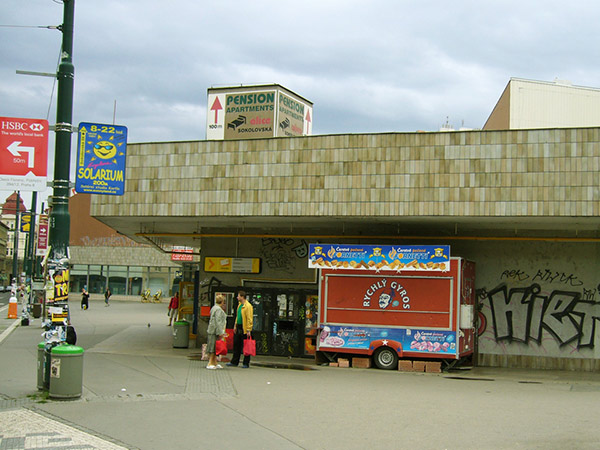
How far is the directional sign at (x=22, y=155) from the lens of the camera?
9930 mm

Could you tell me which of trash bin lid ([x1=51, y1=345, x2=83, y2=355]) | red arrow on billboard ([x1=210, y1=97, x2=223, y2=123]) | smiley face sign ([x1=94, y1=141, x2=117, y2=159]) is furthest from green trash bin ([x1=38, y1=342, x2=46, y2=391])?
red arrow on billboard ([x1=210, y1=97, x2=223, y2=123])

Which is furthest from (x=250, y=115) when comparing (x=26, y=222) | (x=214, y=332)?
(x=26, y=222)

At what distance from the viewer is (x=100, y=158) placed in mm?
11211

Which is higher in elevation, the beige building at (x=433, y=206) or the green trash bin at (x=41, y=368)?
the beige building at (x=433, y=206)

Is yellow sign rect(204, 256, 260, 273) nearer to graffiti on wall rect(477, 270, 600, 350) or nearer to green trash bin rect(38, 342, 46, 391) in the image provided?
graffiti on wall rect(477, 270, 600, 350)

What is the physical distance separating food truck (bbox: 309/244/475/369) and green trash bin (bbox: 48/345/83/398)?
703cm

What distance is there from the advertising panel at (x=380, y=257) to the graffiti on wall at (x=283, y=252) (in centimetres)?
199

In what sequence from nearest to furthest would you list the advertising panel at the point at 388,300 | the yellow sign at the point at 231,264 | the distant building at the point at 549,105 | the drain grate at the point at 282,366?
the advertising panel at the point at 388,300
the drain grate at the point at 282,366
the yellow sign at the point at 231,264
the distant building at the point at 549,105

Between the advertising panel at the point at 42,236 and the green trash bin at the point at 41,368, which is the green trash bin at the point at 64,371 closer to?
the green trash bin at the point at 41,368

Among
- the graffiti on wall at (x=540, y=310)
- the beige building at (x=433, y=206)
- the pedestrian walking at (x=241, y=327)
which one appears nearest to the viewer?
the beige building at (x=433, y=206)

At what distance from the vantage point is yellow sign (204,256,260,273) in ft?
59.1

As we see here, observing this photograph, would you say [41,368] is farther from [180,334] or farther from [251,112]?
[251,112]

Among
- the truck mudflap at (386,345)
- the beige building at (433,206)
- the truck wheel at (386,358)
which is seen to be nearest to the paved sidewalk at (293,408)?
the truck wheel at (386,358)

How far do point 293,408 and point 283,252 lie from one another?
8126 millimetres
